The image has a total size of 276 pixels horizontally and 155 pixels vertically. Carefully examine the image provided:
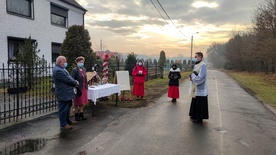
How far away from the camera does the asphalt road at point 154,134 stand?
4941 mm

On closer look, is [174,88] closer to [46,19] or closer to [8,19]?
[8,19]

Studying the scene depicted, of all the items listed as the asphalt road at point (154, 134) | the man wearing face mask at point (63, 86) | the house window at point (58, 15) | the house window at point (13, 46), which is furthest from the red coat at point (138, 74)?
the house window at point (58, 15)

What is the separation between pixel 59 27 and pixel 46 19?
71.7 inches

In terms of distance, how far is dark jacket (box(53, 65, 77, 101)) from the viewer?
5.82 m

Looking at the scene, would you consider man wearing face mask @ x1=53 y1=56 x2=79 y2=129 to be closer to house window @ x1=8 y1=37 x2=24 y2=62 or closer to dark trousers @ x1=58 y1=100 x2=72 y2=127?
dark trousers @ x1=58 y1=100 x2=72 y2=127

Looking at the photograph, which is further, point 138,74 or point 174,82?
point 138,74

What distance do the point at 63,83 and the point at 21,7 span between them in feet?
45.3

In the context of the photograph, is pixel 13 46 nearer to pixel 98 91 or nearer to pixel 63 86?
pixel 98 91

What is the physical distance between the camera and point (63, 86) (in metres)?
5.97

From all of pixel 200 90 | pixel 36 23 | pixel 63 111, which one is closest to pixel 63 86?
pixel 63 111

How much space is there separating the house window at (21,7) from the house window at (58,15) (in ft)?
8.39

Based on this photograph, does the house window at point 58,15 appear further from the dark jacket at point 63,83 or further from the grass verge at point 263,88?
the grass verge at point 263,88

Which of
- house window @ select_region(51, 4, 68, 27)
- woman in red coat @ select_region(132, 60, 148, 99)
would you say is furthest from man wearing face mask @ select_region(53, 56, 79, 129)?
house window @ select_region(51, 4, 68, 27)

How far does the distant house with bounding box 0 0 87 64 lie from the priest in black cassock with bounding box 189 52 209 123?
34.1 ft
